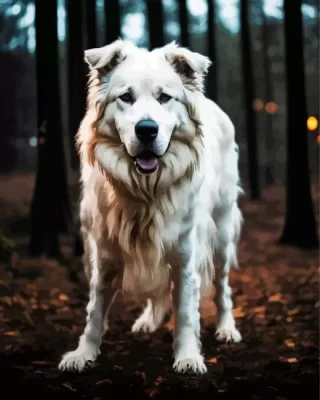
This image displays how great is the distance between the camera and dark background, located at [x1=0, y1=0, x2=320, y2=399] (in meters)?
2.10

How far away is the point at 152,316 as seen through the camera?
231 cm

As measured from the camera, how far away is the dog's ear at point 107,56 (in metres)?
1.94

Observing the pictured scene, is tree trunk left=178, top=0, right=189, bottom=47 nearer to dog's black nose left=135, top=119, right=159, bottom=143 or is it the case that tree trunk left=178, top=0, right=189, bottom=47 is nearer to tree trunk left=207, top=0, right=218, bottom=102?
tree trunk left=207, top=0, right=218, bottom=102

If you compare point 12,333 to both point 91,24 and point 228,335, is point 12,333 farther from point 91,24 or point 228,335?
point 91,24

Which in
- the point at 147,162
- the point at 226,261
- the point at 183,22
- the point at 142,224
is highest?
the point at 183,22

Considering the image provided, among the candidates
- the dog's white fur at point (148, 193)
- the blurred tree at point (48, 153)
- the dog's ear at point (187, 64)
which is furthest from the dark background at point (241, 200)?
the dog's ear at point (187, 64)

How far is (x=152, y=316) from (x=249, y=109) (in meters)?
0.99

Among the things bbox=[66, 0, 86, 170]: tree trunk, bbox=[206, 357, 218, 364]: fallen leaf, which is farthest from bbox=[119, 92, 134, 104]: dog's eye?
bbox=[206, 357, 218, 364]: fallen leaf

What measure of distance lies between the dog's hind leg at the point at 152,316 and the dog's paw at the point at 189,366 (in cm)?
24

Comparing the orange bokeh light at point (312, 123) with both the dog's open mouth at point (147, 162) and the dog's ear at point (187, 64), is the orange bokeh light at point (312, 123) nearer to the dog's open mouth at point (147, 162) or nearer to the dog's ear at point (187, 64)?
the dog's ear at point (187, 64)

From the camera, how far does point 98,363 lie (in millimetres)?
2078

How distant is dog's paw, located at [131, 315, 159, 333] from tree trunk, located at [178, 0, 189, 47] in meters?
1.07

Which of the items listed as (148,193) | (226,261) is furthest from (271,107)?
(148,193)

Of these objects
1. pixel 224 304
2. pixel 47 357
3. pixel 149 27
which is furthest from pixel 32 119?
pixel 224 304
